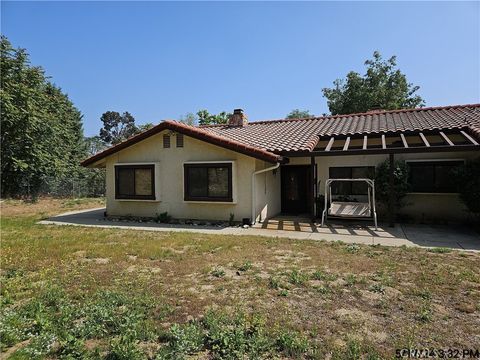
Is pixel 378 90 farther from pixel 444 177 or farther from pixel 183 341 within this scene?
pixel 183 341

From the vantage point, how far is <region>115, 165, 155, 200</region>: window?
461 inches

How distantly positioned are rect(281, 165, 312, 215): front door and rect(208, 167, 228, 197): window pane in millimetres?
3775

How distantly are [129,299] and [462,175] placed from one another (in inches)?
412

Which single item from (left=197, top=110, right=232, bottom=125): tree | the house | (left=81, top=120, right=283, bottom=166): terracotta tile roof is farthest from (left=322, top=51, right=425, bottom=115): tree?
(left=81, top=120, right=283, bottom=166): terracotta tile roof

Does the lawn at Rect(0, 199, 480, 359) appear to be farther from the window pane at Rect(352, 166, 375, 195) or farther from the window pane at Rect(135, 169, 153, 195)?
the window pane at Rect(352, 166, 375, 195)

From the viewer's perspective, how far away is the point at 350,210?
10.4 metres

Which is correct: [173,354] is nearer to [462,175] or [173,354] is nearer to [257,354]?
[257,354]

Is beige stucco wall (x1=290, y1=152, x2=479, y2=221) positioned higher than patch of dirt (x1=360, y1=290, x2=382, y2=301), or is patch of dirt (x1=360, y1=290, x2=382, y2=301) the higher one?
beige stucco wall (x1=290, y1=152, x2=479, y2=221)

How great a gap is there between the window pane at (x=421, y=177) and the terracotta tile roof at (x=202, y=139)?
5.30 m

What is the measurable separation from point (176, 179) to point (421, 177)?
30.8 feet

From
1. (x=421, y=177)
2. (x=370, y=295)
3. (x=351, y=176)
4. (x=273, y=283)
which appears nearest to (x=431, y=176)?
(x=421, y=177)

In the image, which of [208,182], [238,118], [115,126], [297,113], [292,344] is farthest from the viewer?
[115,126]

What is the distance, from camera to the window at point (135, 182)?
461 inches

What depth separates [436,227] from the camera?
991 cm
